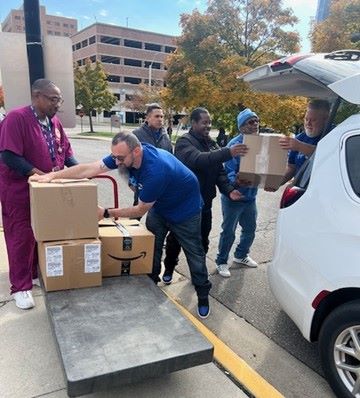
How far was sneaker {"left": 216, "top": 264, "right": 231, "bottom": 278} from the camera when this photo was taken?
14.0 ft

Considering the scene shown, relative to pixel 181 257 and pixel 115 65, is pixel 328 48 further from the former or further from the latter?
pixel 115 65

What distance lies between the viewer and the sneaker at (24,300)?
3352mm

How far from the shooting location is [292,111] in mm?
14977

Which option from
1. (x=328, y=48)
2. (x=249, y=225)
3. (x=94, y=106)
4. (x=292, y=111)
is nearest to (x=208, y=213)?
(x=249, y=225)

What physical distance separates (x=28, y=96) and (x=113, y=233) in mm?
1788

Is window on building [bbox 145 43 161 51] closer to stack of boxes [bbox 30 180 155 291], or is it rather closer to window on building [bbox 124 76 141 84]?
window on building [bbox 124 76 141 84]

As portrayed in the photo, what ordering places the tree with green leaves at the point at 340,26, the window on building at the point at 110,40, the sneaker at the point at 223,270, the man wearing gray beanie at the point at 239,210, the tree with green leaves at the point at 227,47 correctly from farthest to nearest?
1. the window on building at the point at 110,40
2. the tree with green leaves at the point at 227,47
3. the tree with green leaves at the point at 340,26
4. the sneaker at the point at 223,270
5. the man wearing gray beanie at the point at 239,210

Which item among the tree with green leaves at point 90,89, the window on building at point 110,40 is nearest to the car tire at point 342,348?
the tree with green leaves at point 90,89

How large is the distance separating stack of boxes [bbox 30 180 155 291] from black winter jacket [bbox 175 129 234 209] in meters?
1.04

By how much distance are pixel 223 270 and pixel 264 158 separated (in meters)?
1.49

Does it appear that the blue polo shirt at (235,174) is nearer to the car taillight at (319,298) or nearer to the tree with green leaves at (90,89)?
the car taillight at (319,298)

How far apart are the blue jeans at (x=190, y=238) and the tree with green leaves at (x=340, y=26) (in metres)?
10.5

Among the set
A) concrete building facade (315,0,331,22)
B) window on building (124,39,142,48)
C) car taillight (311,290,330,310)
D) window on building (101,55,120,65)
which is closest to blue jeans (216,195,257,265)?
car taillight (311,290,330,310)

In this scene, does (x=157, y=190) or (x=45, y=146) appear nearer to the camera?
(x=157, y=190)
